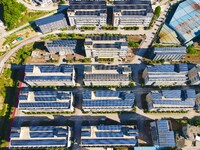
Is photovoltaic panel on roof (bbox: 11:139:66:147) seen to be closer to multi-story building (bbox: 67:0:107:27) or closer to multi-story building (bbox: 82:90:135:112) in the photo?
multi-story building (bbox: 82:90:135:112)

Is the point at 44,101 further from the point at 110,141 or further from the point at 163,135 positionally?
the point at 163,135

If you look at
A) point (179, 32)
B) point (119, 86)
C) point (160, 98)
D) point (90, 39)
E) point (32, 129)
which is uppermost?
point (179, 32)

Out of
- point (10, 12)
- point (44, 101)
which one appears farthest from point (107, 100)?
point (10, 12)

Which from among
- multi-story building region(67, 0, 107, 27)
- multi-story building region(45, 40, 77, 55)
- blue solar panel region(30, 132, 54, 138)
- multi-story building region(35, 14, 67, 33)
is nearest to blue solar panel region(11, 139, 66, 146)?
blue solar panel region(30, 132, 54, 138)

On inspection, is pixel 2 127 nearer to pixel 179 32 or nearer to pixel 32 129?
pixel 32 129

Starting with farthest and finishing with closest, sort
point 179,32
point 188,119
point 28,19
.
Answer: point 28,19, point 179,32, point 188,119

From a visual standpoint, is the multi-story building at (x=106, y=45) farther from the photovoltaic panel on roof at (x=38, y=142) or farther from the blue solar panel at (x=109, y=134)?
the photovoltaic panel on roof at (x=38, y=142)

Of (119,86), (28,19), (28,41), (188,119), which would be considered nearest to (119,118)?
(119,86)
